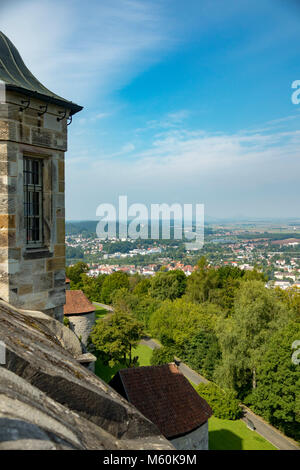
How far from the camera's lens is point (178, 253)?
74.6m

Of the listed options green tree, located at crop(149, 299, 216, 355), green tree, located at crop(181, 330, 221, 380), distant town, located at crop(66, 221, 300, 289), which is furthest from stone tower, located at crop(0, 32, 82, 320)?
distant town, located at crop(66, 221, 300, 289)

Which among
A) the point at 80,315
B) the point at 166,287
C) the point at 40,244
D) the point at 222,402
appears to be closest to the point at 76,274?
the point at 166,287

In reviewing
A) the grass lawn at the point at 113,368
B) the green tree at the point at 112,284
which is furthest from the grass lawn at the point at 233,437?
the green tree at the point at 112,284

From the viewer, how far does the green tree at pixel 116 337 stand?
22.7 m

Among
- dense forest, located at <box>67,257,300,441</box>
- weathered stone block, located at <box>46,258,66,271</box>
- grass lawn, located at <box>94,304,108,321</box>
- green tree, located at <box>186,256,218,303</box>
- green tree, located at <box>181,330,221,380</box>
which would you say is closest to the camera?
weathered stone block, located at <box>46,258,66,271</box>

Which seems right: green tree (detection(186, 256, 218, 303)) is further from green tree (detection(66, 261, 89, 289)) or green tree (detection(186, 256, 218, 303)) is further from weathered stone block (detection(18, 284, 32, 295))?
weathered stone block (detection(18, 284, 32, 295))

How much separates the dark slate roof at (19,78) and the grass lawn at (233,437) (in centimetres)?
1609

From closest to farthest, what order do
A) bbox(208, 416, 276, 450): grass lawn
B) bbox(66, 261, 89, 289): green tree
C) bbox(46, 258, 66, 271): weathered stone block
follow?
bbox(46, 258, 66, 271): weathered stone block → bbox(208, 416, 276, 450): grass lawn → bbox(66, 261, 89, 289): green tree

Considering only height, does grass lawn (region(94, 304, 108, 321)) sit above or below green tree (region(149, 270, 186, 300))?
below

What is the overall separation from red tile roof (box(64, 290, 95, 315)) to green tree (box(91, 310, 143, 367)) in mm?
4979

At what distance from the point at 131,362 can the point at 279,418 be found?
32.9ft

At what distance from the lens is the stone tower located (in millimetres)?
4879

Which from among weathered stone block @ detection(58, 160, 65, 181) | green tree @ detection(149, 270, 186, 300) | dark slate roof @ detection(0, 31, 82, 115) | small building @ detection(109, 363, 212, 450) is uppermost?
dark slate roof @ detection(0, 31, 82, 115)
